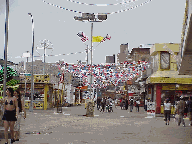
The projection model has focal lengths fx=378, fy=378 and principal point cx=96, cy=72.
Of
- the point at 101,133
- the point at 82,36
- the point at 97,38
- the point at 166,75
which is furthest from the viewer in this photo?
the point at 166,75

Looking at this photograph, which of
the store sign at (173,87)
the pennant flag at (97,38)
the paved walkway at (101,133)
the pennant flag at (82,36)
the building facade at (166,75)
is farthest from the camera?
the store sign at (173,87)

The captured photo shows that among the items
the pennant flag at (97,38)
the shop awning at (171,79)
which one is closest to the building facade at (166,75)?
the shop awning at (171,79)

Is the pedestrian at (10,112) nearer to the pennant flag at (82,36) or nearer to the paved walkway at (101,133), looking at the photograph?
the paved walkway at (101,133)

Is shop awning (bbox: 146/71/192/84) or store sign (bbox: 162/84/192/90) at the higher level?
shop awning (bbox: 146/71/192/84)

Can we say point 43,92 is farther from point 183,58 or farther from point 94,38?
point 183,58

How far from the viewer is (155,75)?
36188 mm

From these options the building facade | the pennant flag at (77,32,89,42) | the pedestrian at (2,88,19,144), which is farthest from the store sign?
the pedestrian at (2,88,19,144)

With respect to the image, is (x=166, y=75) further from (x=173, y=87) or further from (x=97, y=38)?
(x=97, y=38)

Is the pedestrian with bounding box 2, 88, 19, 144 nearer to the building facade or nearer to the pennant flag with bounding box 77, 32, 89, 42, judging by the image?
the pennant flag with bounding box 77, 32, 89, 42

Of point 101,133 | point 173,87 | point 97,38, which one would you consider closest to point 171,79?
point 173,87

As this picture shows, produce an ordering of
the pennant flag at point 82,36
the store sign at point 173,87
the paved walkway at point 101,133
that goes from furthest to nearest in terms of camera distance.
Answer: the store sign at point 173,87, the pennant flag at point 82,36, the paved walkway at point 101,133

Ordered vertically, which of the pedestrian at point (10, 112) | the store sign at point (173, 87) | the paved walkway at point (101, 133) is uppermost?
the store sign at point (173, 87)

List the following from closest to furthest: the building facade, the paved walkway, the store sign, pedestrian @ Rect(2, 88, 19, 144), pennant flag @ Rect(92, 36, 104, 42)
Result: pedestrian @ Rect(2, 88, 19, 144)
the paved walkway
pennant flag @ Rect(92, 36, 104, 42)
the building facade
the store sign

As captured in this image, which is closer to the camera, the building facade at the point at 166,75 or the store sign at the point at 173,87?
the building facade at the point at 166,75
